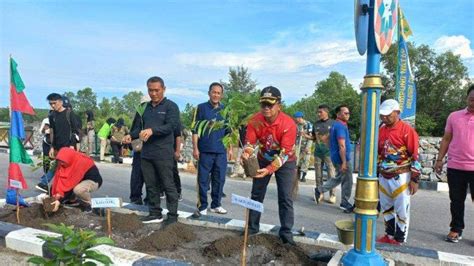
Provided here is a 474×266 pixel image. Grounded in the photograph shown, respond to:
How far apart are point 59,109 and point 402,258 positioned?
536cm

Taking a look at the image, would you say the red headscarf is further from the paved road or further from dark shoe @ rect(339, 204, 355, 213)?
dark shoe @ rect(339, 204, 355, 213)

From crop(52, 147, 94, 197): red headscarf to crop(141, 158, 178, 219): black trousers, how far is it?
1.19 metres

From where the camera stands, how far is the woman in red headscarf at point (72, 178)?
15.9 ft

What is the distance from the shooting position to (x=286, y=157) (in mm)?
3494

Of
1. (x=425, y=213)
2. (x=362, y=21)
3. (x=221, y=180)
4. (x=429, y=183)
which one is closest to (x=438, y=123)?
(x=429, y=183)

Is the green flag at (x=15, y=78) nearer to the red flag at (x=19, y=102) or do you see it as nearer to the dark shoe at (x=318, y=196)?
the red flag at (x=19, y=102)

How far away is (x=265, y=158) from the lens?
3.75 m

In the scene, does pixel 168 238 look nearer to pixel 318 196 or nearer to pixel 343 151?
pixel 343 151

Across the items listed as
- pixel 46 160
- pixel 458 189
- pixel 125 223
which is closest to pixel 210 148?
pixel 125 223

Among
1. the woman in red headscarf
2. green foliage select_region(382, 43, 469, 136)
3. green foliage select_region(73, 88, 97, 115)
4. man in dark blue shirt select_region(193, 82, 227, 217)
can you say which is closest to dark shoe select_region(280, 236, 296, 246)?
man in dark blue shirt select_region(193, 82, 227, 217)

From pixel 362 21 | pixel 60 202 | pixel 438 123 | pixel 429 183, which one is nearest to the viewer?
pixel 362 21

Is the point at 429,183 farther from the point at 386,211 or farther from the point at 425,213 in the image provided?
the point at 386,211

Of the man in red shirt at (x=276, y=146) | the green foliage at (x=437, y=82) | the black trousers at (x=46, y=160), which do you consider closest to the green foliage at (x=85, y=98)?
the green foliage at (x=437, y=82)

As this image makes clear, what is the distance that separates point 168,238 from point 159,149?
108 centimetres
